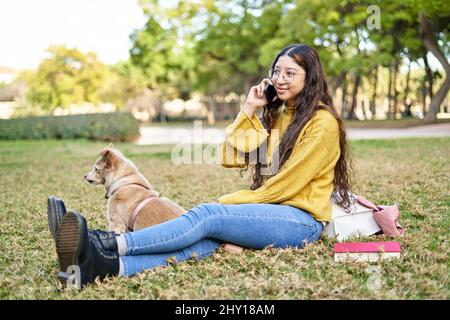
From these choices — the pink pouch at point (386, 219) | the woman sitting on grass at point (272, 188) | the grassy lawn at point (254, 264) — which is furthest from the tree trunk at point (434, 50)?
the woman sitting on grass at point (272, 188)

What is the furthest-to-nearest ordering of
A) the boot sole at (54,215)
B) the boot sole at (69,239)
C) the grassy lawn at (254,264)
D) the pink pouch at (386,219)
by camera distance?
1. the pink pouch at (386,219)
2. the boot sole at (54,215)
3. the grassy lawn at (254,264)
4. the boot sole at (69,239)

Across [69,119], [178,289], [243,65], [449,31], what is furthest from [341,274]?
[243,65]

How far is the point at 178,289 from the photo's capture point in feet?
9.32

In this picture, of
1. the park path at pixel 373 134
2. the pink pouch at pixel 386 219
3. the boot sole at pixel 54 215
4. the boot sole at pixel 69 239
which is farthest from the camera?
the park path at pixel 373 134

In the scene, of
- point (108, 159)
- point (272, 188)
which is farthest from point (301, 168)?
point (108, 159)

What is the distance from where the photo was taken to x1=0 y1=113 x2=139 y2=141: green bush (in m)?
21.8

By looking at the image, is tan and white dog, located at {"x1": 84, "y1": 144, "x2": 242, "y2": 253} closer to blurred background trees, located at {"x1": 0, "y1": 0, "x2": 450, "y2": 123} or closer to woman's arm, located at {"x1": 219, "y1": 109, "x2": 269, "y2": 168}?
woman's arm, located at {"x1": 219, "y1": 109, "x2": 269, "y2": 168}

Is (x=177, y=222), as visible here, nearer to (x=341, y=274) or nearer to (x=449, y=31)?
(x=341, y=274)

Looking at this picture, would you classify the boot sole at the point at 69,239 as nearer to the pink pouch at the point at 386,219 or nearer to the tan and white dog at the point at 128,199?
the tan and white dog at the point at 128,199

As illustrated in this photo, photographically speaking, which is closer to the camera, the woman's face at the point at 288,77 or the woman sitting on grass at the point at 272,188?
the woman sitting on grass at the point at 272,188

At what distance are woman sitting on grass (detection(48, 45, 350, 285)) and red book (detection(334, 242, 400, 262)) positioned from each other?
0.24m

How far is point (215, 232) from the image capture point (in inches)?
125

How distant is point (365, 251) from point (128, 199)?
1929mm

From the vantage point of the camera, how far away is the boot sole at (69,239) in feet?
8.66
